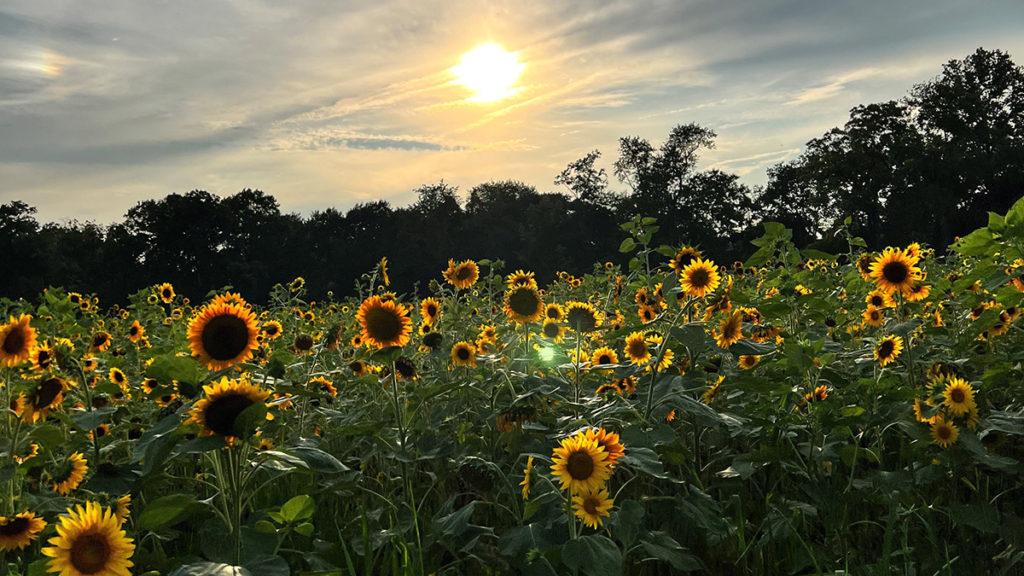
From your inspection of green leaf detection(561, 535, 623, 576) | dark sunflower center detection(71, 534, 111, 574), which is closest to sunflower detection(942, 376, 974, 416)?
green leaf detection(561, 535, 623, 576)

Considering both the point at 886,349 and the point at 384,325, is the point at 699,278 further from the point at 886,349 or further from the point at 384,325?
the point at 384,325

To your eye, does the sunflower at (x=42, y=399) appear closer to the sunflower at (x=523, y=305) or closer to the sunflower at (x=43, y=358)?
the sunflower at (x=43, y=358)

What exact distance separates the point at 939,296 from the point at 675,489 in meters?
1.90

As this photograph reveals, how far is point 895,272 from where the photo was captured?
4262 millimetres

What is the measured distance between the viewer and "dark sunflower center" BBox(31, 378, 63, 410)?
3.16m

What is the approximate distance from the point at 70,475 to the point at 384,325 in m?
1.36

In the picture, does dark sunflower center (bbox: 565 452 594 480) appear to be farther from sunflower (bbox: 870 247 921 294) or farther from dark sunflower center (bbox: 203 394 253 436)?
sunflower (bbox: 870 247 921 294)

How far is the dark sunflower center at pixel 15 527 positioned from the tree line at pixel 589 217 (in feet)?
138

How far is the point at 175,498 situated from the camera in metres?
2.33

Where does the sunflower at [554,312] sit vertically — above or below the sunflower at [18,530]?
below

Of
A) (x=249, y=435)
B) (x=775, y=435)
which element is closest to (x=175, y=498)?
(x=249, y=435)

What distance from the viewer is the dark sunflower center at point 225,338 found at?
9.39 feet

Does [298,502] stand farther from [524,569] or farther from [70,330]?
[70,330]

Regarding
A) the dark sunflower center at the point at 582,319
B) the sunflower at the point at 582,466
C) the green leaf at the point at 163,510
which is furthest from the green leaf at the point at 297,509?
the dark sunflower center at the point at 582,319
